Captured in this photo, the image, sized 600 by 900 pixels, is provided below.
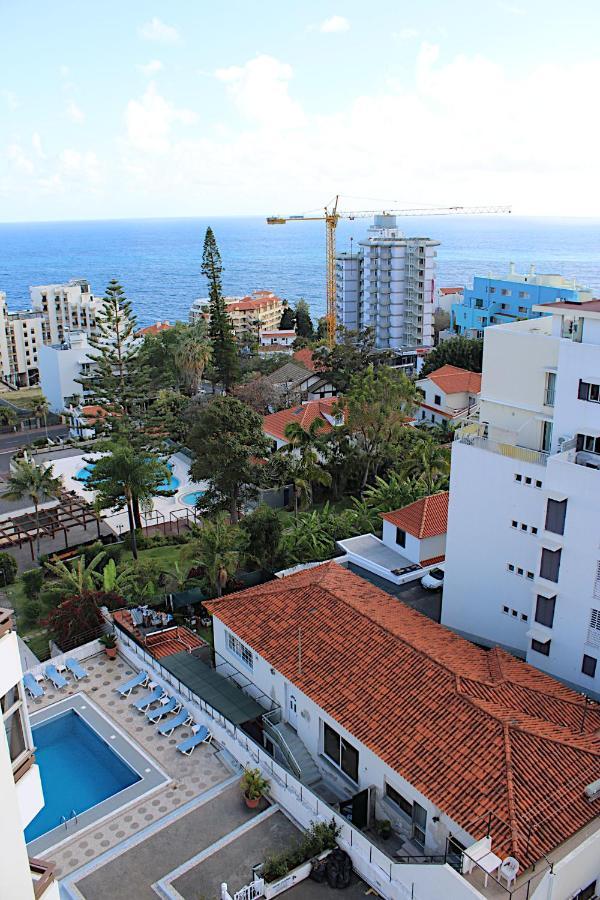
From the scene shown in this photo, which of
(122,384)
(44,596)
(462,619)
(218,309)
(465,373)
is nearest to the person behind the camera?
(462,619)

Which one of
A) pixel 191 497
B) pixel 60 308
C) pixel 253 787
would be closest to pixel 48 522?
pixel 191 497

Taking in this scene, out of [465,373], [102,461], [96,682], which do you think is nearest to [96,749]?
[96,682]

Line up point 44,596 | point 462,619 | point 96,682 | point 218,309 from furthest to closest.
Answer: point 218,309 → point 44,596 → point 462,619 → point 96,682

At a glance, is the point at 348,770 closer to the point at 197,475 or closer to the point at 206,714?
the point at 206,714

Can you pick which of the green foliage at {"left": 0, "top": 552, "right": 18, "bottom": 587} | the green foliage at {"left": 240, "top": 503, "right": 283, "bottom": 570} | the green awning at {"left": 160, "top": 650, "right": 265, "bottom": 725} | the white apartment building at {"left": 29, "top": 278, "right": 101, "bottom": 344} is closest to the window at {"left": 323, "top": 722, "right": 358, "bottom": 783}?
the green awning at {"left": 160, "top": 650, "right": 265, "bottom": 725}

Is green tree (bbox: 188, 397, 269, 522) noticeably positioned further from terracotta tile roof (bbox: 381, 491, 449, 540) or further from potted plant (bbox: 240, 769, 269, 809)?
potted plant (bbox: 240, 769, 269, 809)
